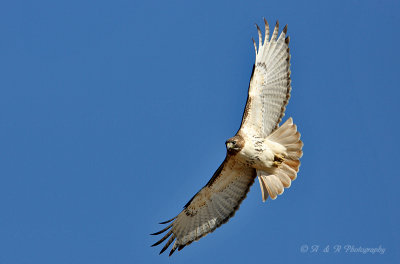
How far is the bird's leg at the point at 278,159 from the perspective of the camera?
33.3 ft

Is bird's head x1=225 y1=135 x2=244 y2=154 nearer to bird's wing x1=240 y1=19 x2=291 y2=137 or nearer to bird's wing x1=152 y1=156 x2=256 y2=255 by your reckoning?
bird's wing x1=240 y1=19 x2=291 y2=137

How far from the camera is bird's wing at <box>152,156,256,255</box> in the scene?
10750 mm

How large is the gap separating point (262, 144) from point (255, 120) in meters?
0.50

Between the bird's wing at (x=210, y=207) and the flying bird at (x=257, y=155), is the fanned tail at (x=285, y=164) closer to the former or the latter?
the flying bird at (x=257, y=155)

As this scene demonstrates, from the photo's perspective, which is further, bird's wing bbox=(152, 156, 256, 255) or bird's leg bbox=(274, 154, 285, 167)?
bird's wing bbox=(152, 156, 256, 255)

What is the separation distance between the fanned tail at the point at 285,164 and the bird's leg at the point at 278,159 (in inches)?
1.4

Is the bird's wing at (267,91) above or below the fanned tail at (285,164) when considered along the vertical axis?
above

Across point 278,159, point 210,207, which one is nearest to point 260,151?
point 278,159

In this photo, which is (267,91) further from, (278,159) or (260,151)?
(278,159)

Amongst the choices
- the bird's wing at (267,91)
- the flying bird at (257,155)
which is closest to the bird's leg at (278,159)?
the flying bird at (257,155)

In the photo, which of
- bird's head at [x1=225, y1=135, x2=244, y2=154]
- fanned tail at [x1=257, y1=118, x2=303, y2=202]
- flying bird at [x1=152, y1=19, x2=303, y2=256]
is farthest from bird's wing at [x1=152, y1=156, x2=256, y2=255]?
bird's head at [x1=225, y1=135, x2=244, y2=154]

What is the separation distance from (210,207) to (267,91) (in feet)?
7.49

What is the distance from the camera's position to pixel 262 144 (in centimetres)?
1020

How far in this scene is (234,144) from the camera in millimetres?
9938
